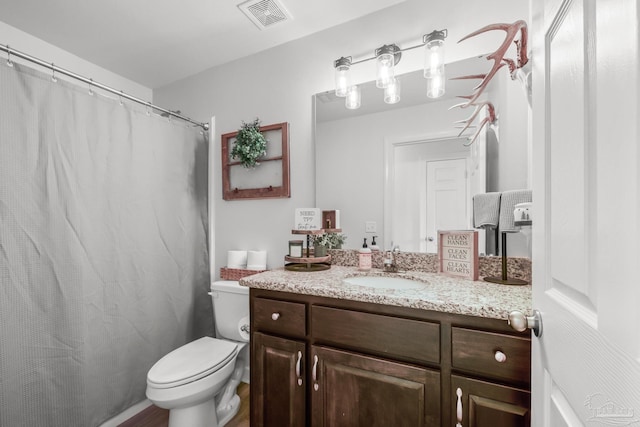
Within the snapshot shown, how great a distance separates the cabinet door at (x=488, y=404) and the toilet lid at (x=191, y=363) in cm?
115

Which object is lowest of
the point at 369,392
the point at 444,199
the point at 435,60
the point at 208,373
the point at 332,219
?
the point at 208,373

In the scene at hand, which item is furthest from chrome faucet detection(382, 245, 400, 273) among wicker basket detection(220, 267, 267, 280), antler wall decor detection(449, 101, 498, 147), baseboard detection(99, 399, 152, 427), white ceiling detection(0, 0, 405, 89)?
baseboard detection(99, 399, 152, 427)

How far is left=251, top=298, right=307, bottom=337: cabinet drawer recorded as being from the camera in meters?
1.19

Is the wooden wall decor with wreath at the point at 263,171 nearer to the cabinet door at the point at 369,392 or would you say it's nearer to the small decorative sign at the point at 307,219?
the small decorative sign at the point at 307,219

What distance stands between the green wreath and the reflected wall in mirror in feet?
1.34

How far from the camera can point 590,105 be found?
423mm

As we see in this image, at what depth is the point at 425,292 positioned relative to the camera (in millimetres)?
1043

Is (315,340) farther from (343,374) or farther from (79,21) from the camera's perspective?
(79,21)

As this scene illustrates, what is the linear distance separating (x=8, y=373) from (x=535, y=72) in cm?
225

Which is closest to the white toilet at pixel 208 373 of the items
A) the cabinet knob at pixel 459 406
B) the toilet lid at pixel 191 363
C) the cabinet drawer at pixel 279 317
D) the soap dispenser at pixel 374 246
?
the toilet lid at pixel 191 363

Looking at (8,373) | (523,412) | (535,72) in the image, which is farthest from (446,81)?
(8,373)

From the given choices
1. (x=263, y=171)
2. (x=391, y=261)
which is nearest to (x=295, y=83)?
(x=263, y=171)

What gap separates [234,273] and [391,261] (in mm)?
1099

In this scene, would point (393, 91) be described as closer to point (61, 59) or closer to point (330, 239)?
point (330, 239)
